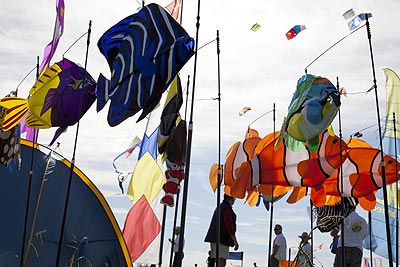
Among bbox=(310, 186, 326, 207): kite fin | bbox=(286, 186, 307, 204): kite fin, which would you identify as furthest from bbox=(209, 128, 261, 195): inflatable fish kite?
bbox=(310, 186, 326, 207): kite fin

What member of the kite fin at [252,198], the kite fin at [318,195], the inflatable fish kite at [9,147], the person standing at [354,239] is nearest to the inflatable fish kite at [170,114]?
the inflatable fish kite at [9,147]

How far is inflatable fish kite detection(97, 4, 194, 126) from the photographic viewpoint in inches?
195

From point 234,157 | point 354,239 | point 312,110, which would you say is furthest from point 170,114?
point 354,239

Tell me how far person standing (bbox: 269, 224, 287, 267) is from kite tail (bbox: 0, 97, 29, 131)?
4.80m

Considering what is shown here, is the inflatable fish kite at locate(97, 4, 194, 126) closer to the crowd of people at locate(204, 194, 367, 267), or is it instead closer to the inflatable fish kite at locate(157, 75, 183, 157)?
the inflatable fish kite at locate(157, 75, 183, 157)

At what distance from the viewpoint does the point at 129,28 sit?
5.50m

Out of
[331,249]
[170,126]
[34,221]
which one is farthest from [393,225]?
[34,221]

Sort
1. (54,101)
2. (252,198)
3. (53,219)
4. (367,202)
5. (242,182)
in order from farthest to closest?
(252,198) < (367,202) < (242,182) < (53,219) < (54,101)

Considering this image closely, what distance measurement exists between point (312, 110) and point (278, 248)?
3603 mm

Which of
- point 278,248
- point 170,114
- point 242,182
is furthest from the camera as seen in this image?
point 278,248

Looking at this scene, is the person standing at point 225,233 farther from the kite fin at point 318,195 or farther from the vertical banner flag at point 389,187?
the vertical banner flag at point 389,187

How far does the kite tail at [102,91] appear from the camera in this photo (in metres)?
5.55

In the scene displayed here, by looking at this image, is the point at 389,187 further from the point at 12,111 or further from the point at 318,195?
the point at 12,111

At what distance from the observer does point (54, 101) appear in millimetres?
6387
